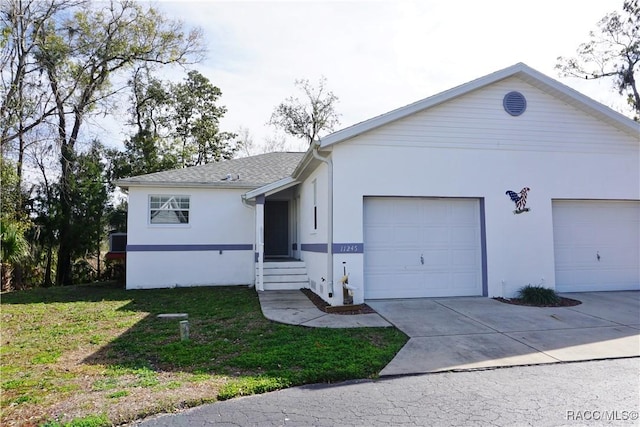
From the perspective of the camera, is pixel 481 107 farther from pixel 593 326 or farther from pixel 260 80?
pixel 260 80

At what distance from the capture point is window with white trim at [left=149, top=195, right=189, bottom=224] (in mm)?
12578

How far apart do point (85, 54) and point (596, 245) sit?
67.1ft

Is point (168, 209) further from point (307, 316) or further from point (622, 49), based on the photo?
point (622, 49)

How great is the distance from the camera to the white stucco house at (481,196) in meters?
8.63

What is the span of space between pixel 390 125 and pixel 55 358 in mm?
7310

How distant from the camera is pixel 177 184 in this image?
40.8 ft

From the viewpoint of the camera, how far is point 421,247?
905cm

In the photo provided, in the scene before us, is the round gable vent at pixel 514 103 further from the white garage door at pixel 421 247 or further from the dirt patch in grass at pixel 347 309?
the dirt patch in grass at pixel 347 309

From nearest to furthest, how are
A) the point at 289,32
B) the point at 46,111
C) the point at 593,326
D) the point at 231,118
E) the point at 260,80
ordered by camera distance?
the point at 593,326 < the point at 289,32 < the point at 260,80 < the point at 46,111 < the point at 231,118

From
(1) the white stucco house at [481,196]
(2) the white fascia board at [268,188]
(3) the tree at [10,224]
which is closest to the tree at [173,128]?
(3) the tree at [10,224]

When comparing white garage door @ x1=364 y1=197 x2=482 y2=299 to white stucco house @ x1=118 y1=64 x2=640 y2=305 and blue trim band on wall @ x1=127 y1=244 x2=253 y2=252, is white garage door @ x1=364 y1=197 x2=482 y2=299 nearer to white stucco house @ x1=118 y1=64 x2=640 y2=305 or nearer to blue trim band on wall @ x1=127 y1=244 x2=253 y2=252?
white stucco house @ x1=118 y1=64 x2=640 y2=305

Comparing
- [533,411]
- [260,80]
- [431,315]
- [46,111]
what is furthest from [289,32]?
[46,111]

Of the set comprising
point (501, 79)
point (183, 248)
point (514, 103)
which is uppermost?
point (501, 79)

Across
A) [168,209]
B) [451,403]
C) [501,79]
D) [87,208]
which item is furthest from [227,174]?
[451,403]
